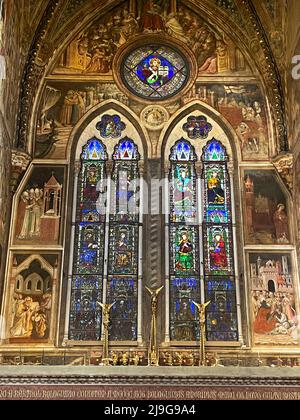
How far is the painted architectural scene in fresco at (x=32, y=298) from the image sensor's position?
14.1m

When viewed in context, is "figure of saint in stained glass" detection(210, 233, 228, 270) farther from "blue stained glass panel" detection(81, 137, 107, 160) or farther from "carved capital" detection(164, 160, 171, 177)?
"blue stained glass panel" detection(81, 137, 107, 160)

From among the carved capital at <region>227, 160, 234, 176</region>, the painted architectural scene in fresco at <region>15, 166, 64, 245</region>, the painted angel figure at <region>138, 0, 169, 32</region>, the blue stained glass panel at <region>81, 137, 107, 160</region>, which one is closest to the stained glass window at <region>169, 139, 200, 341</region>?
the carved capital at <region>227, 160, 234, 176</region>

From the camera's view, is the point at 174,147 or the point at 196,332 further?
the point at 174,147

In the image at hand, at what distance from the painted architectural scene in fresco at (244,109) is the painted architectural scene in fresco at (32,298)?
521cm

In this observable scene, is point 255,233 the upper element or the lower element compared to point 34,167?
lower

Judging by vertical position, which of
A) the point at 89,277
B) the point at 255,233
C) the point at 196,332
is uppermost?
the point at 255,233

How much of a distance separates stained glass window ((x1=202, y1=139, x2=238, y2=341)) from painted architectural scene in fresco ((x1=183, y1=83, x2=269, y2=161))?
2.06 ft

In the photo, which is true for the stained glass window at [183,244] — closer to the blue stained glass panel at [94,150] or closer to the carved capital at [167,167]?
the carved capital at [167,167]

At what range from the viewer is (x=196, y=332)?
1420 cm

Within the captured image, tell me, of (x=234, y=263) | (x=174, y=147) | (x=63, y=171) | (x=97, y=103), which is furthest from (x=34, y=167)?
(x=234, y=263)
